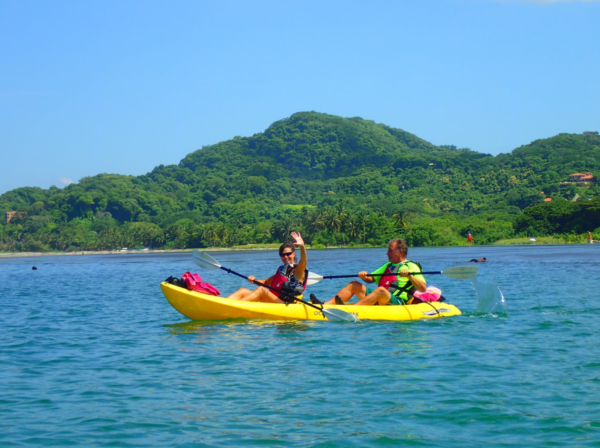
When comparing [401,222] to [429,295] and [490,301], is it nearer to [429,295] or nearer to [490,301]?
[490,301]

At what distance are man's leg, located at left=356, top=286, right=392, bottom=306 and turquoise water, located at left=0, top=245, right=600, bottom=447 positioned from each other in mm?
410

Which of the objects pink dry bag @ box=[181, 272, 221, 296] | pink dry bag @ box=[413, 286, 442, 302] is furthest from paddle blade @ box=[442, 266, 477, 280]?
pink dry bag @ box=[181, 272, 221, 296]

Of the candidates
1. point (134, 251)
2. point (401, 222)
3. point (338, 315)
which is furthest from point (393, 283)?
point (134, 251)

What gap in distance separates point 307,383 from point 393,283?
4.25 m

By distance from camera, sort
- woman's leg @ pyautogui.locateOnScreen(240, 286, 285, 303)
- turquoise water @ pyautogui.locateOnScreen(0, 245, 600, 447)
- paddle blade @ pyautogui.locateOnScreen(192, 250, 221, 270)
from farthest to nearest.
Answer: paddle blade @ pyautogui.locateOnScreen(192, 250, 221, 270) < woman's leg @ pyautogui.locateOnScreen(240, 286, 285, 303) < turquoise water @ pyautogui.locateOnScreen(0, 245, 600, 447)

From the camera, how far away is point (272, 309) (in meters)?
10.8

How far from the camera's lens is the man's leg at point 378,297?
1075cm

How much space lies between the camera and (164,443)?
523 cm

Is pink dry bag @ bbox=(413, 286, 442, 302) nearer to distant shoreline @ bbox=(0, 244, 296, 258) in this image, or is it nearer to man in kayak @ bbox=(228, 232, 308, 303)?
man in kayak @ bbox=(228, 232, 308, 303)

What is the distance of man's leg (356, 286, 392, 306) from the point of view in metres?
10.8

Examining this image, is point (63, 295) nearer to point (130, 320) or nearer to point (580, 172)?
point (130, 320)

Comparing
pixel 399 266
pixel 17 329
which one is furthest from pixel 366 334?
pixel 17 329

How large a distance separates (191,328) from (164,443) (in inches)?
232

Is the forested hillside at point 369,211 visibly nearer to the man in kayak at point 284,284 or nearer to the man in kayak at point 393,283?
the man in kayak at point 393,283
